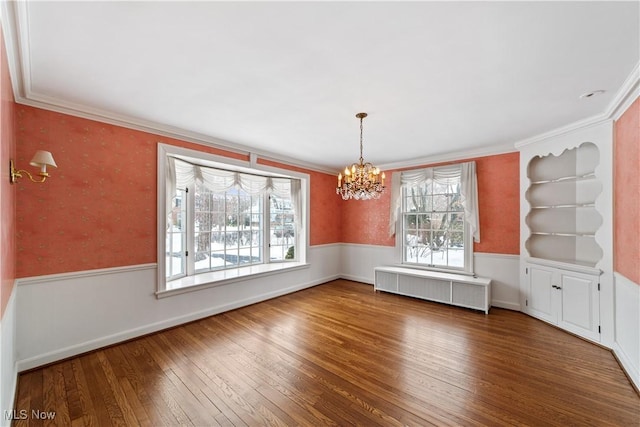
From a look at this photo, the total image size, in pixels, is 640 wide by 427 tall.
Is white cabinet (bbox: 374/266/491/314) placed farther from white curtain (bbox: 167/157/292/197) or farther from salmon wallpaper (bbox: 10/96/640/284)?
white curtain (bbox: 167/157/292/197)

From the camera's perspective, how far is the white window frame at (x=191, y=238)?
10.9 ft

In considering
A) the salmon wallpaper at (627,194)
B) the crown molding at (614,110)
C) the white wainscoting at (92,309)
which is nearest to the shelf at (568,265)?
the salmon wallpaper at (627,194)

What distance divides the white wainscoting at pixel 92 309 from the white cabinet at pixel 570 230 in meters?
4.70

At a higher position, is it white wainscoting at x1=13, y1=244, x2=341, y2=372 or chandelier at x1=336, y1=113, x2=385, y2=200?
chandelier at x1=336, y1=113, x2=385, y2=200

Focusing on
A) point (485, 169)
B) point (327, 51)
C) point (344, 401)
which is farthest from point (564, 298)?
point (327, 51)

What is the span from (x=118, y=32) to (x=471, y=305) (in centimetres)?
516

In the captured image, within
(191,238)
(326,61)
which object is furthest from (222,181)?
(326,61)

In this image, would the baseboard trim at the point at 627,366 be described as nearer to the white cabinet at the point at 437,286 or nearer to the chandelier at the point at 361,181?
the white cabinet at the point at 437,286

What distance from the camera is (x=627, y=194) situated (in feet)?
8.36

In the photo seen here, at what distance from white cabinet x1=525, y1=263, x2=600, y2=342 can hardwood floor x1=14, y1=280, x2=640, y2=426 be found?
20 cm

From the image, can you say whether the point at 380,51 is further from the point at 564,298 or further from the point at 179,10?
the point at 564,298

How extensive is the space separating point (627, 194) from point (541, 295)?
178 centimetres

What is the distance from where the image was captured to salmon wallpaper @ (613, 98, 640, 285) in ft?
7.68

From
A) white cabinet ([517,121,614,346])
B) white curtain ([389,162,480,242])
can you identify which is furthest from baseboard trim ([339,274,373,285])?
white cabinet ([517,121,614,346])
